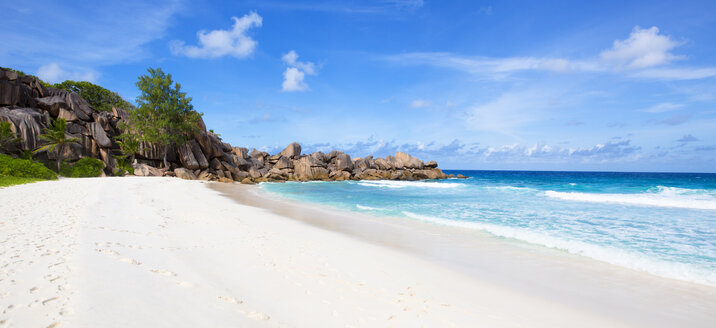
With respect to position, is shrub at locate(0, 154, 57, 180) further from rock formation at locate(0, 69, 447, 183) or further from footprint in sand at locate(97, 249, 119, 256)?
footprint in sand at locate(97, 249, 119, 256)

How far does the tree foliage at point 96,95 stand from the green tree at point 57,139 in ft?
61.1

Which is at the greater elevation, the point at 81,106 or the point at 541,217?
the point at 81,106

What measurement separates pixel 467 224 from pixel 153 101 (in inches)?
1721

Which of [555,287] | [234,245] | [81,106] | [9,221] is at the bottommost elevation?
[555,287]

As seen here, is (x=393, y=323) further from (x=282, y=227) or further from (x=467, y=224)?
(x=467, y=224)

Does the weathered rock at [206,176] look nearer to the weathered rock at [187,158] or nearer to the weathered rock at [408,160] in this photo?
the weathered rock at [187,158]

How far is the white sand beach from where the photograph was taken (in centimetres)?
341

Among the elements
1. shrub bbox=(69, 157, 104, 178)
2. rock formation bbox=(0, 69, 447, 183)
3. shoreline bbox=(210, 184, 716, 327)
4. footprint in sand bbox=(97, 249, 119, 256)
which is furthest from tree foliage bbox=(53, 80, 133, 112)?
shoreline bbox=(210, 184, 716, 327)

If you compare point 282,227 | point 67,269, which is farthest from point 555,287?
point 67,269

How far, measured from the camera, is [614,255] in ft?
27.6

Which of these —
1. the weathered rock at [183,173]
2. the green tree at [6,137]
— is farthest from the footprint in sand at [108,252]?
the weathered rock at [183,173]

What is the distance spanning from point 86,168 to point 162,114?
11.7 metres

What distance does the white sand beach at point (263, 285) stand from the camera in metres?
3.41

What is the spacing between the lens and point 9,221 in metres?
7.04
